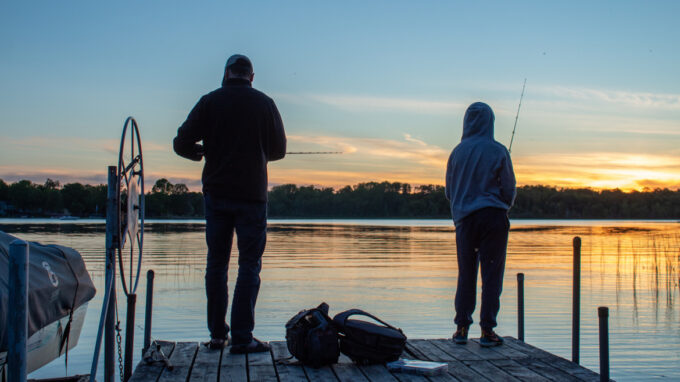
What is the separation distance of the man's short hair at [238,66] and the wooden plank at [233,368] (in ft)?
6.83

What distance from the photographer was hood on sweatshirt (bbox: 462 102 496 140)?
5527 mm

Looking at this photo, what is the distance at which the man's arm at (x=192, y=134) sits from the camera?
4.82 metres

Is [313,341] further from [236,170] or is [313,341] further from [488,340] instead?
[488,340]

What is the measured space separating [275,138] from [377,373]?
185 cm

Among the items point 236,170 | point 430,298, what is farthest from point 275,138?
point 430,298

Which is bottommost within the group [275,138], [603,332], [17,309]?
[603,332]

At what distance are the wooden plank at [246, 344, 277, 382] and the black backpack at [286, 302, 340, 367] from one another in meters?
0.21

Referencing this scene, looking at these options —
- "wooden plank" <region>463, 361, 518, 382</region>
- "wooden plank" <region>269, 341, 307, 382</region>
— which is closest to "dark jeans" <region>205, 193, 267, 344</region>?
"wooden plank" <region>269, 341, 307, 382</region>

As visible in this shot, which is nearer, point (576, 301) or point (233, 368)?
point (233, 368)

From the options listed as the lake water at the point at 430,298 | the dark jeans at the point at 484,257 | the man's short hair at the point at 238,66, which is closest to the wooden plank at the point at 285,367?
the dark jeans at the point at 484,257

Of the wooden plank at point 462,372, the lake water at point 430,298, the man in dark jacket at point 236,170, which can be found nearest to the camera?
the wooden plank at point 462,372

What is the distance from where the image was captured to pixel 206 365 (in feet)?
15.1

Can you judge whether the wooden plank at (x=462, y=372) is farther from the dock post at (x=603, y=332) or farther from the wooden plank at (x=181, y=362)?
the wooden plank at (x=181, y=362)

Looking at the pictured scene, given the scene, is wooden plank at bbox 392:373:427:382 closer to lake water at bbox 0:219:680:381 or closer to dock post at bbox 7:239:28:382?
dock post at bbox 7:239:28:382
